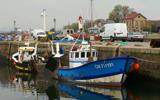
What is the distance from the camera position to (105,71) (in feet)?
58.6

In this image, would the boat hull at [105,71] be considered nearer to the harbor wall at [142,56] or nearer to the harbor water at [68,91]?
the harbor water at [68,91]

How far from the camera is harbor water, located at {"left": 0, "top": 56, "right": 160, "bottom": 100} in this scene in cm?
1636

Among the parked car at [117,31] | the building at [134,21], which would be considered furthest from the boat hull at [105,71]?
the building at [134,21]

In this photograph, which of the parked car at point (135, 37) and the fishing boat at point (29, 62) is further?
the parked car at point (135, 37)

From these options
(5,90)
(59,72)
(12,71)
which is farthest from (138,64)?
(12,71)

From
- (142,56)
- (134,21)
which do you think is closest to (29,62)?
(142,56)

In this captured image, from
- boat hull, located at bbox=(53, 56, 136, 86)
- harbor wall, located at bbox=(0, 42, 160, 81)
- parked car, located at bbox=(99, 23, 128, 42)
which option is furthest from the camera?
parked car, located at bbox=(99, 23, 128, 42)

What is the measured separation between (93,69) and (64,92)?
2.59m

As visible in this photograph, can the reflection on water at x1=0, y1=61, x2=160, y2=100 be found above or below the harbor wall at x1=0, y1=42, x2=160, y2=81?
below

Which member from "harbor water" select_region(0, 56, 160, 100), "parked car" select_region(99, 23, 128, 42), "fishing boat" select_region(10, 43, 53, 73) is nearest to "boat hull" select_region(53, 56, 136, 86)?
"harbor water" select_region(0, 56, 160, 100)

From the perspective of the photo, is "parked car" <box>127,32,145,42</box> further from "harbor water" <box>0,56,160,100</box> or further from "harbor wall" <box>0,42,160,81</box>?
"harbor water" <box>0,56,160,100</box>

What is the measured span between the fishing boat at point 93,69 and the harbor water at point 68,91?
0.48 metres

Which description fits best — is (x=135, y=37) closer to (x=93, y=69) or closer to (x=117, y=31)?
(x=117, y=31)

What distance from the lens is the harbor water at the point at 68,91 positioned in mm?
16359
